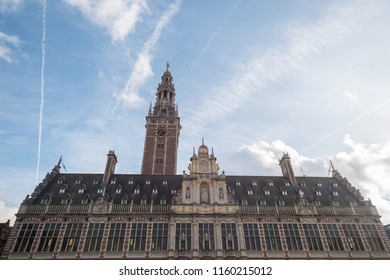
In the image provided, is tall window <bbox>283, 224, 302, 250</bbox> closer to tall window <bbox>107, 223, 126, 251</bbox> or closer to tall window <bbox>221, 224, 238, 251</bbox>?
tall window <bbox>221, 224, 238, 251</bbox>

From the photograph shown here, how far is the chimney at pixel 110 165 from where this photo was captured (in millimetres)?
41644

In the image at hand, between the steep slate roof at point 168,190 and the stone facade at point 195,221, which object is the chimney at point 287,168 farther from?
the stone facade at point 195,221

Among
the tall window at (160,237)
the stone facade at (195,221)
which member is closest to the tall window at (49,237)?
the stone facade at (195,221)

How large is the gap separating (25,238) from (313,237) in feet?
120

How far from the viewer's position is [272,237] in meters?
33.8

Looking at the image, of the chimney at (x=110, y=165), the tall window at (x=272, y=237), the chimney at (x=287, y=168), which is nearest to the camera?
the tall window at (x=272, y=237)

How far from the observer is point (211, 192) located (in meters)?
36.3

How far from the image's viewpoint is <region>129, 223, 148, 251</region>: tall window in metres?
32.4

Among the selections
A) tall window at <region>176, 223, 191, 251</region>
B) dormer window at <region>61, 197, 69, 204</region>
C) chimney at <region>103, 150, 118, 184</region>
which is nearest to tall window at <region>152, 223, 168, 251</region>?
tall window at <region>176, 223, 191, 251</region>

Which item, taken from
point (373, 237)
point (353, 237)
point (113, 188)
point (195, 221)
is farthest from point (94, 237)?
point (373, 237)

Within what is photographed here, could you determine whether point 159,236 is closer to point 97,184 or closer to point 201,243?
point 201,243

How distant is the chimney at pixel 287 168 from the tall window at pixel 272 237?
1067cm
